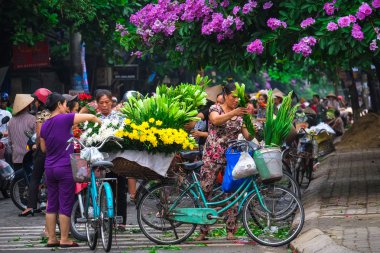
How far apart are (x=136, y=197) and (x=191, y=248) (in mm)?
3196

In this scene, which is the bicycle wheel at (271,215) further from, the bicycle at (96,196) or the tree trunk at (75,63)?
the tree trunk at (75,63)

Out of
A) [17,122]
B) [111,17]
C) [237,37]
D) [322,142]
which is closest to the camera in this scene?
[237,37]

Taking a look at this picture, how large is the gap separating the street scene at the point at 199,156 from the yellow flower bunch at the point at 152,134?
14 mm

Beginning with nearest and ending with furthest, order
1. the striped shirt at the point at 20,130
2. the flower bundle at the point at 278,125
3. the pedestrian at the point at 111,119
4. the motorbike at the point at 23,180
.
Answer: the flower bundle at the point at 278,125 → the pedestrian at the point at 111,119 → the motorbike at the point at 23,180 → the striped shirt at the point at 20,130

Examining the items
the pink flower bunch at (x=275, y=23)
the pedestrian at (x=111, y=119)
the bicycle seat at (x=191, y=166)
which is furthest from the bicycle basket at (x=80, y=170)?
the pink flower bunch at (x=275, y=23)

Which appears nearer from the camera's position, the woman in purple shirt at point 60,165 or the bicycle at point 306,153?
the woman in purple shirt at point 60,165

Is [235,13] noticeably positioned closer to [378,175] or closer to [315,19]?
[315,19]

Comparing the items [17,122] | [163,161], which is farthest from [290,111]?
[17,122]

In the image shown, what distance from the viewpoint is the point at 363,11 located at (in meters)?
14.1

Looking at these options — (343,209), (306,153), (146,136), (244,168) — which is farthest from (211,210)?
(306,153)

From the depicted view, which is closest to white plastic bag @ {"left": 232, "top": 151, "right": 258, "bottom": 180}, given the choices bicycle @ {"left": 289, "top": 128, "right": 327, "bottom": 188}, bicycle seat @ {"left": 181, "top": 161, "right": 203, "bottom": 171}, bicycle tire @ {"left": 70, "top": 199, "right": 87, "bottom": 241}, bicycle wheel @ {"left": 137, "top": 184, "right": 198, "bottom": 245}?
bicycle seat @ {"left": 181, "top": 161, "right": 203, "bottom": 171}

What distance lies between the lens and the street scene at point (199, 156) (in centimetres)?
1116

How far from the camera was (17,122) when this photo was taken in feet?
54.9

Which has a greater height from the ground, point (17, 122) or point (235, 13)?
point (235, 13)
